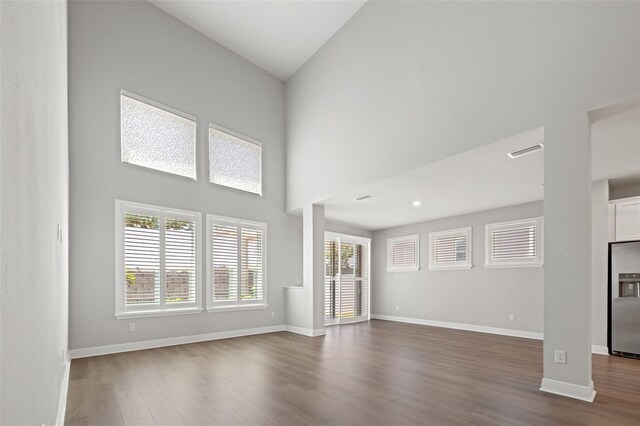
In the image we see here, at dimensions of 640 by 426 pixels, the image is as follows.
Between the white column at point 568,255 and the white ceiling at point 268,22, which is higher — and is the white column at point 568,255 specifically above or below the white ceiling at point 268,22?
below

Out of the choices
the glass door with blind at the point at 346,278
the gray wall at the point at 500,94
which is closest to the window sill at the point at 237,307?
the glass door with blind at the point at 346,278

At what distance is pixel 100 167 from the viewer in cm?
536

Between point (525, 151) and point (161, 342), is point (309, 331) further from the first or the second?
point (525, 151)

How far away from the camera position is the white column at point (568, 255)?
3.26 m

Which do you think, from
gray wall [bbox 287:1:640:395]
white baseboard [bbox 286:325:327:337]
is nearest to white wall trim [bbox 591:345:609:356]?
gray wall [bbox 287:1:640:395]

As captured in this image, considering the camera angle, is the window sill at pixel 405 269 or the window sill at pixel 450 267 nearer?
the window sill at pixel 450 267

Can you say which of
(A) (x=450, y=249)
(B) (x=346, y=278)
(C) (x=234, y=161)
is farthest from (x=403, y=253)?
(C) (x=234, y=161)

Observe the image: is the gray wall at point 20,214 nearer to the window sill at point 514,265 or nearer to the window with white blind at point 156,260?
the window with white blind at point 156,260

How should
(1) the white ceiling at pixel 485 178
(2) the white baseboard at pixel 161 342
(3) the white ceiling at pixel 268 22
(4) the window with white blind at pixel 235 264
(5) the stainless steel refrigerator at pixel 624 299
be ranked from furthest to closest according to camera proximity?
(4) the window with white blind at pixel 235 264, (3) the white ceiling at pixel 268 22, (5) the stainless steel refrigerator at pixel 624 299, (2) the white baseboard at pixel 161 342, (1) the white ceiling at pixel 485 178

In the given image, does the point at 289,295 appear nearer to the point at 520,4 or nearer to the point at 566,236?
the point at 566,236

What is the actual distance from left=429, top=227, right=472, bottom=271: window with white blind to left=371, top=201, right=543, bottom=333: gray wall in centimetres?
13

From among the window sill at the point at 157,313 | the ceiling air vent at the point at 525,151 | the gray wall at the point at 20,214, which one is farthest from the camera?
the window sill at the point at 157,313

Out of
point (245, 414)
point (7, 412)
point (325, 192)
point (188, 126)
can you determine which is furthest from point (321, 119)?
point (7, 412)

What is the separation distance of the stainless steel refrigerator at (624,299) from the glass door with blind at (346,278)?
18.2 ft
